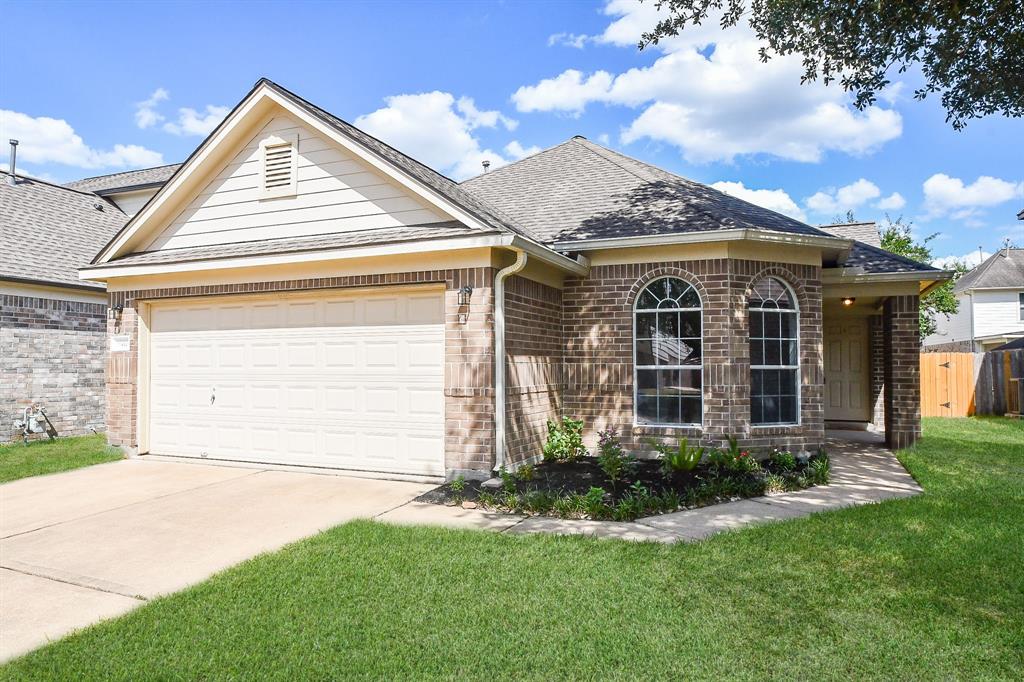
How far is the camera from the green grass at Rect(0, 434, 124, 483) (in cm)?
922

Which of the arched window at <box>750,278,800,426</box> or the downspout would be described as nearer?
the downspout

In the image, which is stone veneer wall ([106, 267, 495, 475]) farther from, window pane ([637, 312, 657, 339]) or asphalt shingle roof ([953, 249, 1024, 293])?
asphalt shingle roof ([953, 249, 1024, 293])

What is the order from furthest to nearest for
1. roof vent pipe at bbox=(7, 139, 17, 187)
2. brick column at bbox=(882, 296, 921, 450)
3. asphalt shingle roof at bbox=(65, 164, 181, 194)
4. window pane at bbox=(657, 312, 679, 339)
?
asphalt shingle roof at bbox=(65, 164, 181, 194), roof vent pipe at bbox=(7, 139, 17, 187), brick column at bbox=(882, 296, 921, 450), window pane at bbox=(657, 312, 679, 339)

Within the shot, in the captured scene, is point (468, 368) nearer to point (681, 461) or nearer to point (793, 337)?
point (681, 461)

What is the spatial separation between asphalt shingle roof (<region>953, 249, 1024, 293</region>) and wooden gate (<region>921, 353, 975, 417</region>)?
15.5 meters

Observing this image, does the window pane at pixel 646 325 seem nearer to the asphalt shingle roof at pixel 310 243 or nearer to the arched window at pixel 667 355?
the arched window at pixel 667 355

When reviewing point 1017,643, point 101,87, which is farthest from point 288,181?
point 1017,643

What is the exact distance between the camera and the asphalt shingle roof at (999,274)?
3017cm

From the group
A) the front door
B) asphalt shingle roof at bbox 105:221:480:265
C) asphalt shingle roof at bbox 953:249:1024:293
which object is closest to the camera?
asphalt shingle roof at bbox 105:221:480:265

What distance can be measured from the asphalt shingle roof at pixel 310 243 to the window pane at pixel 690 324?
11.7 feet

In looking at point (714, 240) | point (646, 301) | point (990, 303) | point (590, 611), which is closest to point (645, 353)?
point (646, 301)

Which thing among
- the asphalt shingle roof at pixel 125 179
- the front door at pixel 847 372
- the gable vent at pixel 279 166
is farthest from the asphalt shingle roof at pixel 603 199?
the asphalt shingle roof at pixel 125 179

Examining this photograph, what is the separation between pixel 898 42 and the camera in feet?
30.7

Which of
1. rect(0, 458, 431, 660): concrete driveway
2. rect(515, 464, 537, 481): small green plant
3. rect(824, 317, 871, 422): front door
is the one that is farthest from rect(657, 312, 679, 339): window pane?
rect(824, 317, 871, 422): front door
